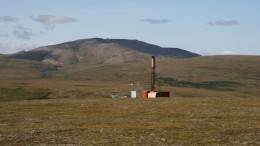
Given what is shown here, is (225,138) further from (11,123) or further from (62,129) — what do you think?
(11,123)

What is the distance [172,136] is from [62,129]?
1418 cm

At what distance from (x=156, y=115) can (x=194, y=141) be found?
31.4m

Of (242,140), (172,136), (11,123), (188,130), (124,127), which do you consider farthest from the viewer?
(11,123)

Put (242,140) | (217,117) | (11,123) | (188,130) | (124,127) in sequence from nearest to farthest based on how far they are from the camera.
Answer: (242,140), (188,130), (124,127), (11,123), (217,117)

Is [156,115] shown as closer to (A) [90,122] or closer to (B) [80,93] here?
(A) [90,122]

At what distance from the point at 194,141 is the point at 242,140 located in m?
4.29

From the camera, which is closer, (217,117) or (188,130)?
(188,130)

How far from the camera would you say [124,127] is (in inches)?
2247

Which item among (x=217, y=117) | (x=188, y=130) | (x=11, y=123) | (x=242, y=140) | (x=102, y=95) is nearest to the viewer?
(x=242, y=140)

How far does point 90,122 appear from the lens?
210 feet

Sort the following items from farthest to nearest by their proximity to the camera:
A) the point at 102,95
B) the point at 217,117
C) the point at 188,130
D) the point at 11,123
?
1. the point at 102,95
2. the point at 217,117
3. the point at 11,123
4. the point at 188,130

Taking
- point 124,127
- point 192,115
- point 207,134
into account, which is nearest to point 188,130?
point 207,134

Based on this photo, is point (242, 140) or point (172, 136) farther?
point (172, 136)

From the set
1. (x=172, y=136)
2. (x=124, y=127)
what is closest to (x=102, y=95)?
(x=124, y=127)
